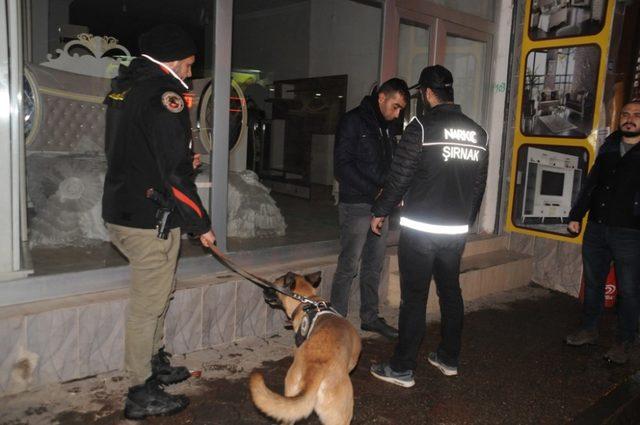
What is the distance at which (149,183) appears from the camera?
9.52 feet

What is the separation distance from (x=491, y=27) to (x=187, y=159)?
16.8 feet

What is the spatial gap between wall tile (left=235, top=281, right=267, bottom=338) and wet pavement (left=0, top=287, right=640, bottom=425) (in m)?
0.12

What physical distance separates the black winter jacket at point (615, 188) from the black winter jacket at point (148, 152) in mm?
3363

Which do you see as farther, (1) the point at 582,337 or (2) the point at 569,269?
(2) the point at 569,269

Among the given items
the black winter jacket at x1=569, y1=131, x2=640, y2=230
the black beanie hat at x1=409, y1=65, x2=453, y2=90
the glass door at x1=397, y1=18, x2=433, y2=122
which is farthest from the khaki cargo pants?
the glass door at x1=397, y1=18, x2=433, y2=122

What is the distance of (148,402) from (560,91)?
5.50 metres

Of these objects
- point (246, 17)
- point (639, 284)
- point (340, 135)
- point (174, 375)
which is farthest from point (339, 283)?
point (246, 17)

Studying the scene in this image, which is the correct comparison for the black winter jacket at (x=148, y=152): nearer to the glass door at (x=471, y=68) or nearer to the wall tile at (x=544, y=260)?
the glass door at (x=471, y=68)

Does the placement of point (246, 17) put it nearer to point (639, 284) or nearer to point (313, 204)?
point (313, 204)

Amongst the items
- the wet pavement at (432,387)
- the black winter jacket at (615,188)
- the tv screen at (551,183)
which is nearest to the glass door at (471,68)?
the tv screen at (551,183)

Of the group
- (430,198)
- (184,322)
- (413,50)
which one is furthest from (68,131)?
(430,198)

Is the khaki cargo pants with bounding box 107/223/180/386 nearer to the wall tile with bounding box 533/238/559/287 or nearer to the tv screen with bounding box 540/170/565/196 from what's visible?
the tv screen with bounding box 540/170/565/196

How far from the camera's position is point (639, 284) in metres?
4.33

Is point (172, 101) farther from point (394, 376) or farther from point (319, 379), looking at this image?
point (394, 376)
